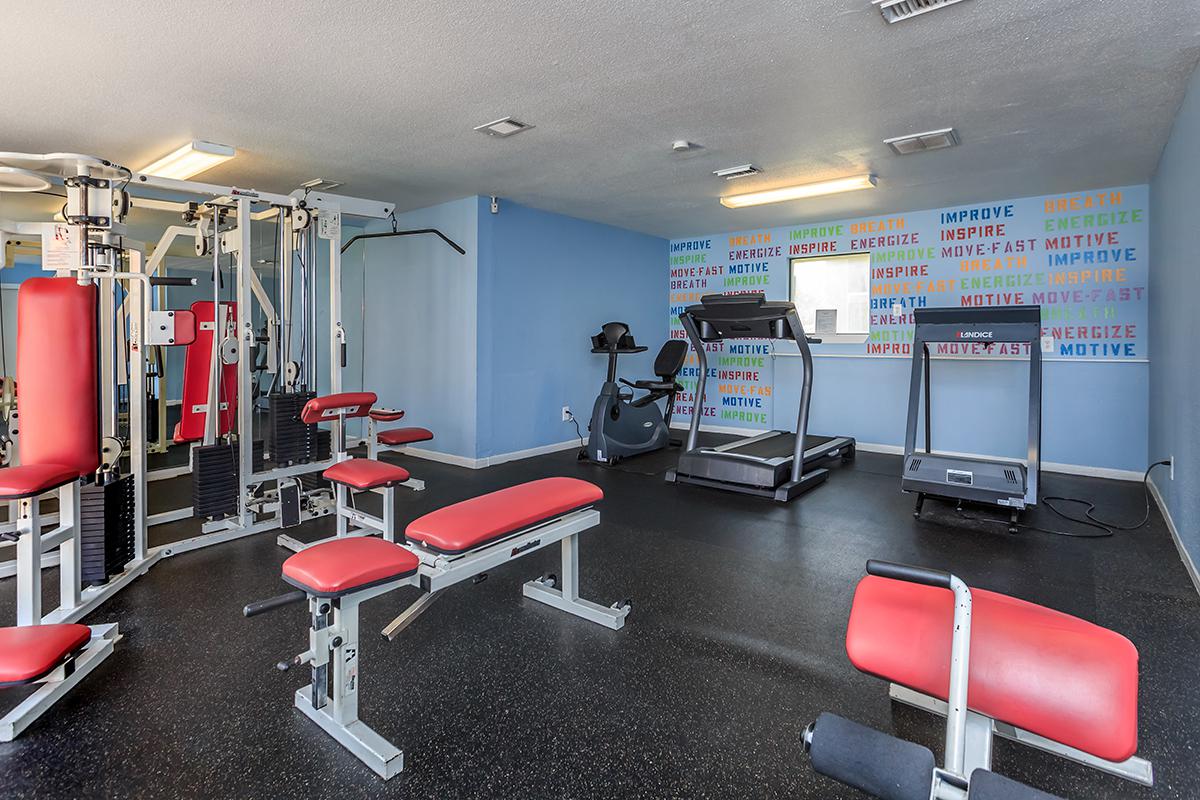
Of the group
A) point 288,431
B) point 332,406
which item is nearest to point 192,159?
point 288,431

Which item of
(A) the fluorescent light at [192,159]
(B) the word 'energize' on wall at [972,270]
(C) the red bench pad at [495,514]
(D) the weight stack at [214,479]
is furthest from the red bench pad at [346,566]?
(B) the word 'energize' on wall at [972,270]

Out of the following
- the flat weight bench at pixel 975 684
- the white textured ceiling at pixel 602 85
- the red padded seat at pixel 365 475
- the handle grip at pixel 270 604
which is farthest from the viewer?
the red padded seat at pixel 365 475

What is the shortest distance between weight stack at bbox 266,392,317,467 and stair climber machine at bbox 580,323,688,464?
8.04 feet

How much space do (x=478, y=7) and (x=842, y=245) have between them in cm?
489

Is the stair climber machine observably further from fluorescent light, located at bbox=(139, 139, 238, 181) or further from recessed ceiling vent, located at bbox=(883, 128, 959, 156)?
fluorescent light, located at bbox=(139, 139, 238, 181)

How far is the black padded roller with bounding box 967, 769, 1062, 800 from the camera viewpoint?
2.73 ft

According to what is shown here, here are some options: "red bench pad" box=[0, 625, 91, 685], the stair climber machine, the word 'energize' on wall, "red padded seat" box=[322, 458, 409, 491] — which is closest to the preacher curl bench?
Answer: "red bench pad" box=[0, 625, 91, 685]

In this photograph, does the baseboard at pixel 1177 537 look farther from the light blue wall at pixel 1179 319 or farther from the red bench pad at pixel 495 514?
the red bench pad at pixel 495 514

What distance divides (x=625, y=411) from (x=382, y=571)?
4084 mm

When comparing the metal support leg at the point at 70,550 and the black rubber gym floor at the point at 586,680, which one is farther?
the metal support leg at the point at 70,550

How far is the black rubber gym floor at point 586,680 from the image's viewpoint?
1.58m

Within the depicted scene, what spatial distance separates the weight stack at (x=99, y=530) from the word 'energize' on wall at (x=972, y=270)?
18.7 feet

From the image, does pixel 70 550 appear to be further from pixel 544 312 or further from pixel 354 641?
pixel 544 312

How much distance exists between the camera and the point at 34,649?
169 centimetres
